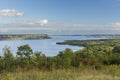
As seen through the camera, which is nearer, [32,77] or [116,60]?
[32,77]

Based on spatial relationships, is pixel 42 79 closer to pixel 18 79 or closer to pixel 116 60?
pixel 18 79

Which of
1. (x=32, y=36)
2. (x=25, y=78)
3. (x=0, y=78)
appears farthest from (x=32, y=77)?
(x=32, y=36)

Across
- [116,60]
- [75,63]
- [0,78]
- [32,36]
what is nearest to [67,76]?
[0,78]

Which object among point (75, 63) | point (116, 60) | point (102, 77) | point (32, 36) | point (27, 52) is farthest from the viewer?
point (32, 36)

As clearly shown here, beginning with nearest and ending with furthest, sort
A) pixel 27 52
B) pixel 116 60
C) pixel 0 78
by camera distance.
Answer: pixel 0 78
pixel 116 60
pixel 27 52

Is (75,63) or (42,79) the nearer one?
(42,79)

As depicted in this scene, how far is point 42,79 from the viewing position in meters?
6.73

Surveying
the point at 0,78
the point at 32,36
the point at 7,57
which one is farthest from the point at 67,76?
the point at 32,36

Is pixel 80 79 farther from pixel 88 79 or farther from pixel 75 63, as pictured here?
pixel 75 63

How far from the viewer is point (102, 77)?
7141 mm

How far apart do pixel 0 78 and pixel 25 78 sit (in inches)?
25.6

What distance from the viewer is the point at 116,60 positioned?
17781 mm

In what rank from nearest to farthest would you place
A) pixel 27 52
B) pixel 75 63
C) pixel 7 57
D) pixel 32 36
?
pixel 75 63 < pixel 7 57 < pixel 27 52 < pixel 32 36

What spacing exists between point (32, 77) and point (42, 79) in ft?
1.24
